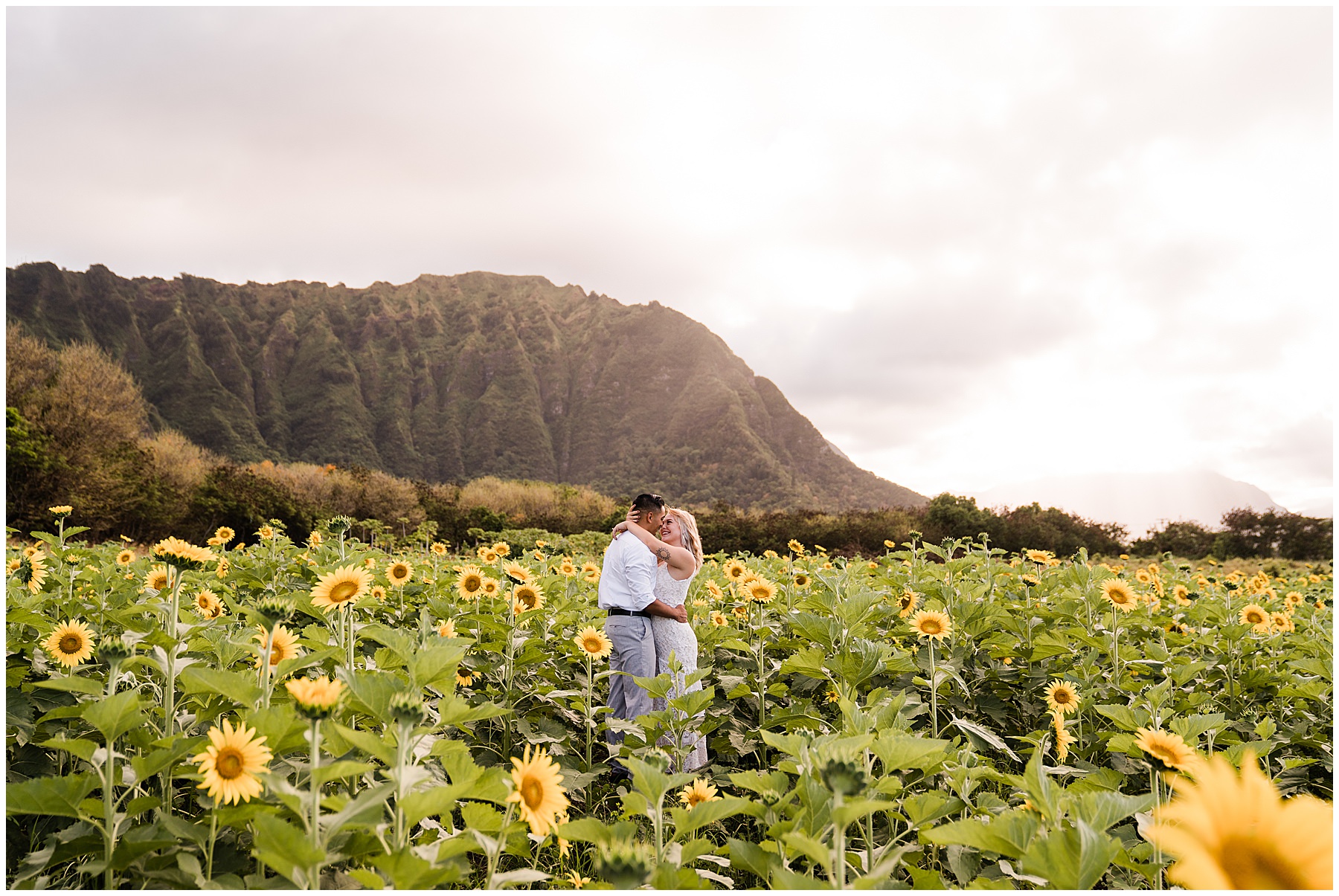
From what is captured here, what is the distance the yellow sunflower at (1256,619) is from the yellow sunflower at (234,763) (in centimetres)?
541

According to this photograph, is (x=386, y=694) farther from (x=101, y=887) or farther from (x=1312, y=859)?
(x=1312, y=859)

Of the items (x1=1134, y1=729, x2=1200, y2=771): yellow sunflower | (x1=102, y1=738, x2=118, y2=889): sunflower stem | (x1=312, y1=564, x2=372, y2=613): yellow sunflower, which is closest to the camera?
(x1=102, y1=738, x2=118, y2=889): sunflower stem

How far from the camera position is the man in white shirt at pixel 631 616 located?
4176mm

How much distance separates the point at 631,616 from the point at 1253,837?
3620 millimetres

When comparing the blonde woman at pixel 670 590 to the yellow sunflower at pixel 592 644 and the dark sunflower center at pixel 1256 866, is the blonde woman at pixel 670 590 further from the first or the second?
the dark sunflower center at pixel 1256 866

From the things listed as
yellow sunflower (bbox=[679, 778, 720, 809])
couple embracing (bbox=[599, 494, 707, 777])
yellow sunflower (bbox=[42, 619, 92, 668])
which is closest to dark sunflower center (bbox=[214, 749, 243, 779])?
yellow sunflower (bbox=[42, 619, 92, 668])

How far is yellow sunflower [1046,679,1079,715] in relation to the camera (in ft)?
10.3

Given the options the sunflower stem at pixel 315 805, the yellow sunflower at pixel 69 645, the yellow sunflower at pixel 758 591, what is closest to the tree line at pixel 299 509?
the yellow sunflower at pixel 758 591

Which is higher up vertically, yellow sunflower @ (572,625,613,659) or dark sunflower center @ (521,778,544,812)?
dark sunflower center @ (521,778,544,812)

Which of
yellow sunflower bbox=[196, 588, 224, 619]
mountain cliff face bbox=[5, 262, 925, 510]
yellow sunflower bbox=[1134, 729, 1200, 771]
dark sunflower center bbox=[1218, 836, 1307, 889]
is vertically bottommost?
yellow sunflower bbox=[196, 588, 224, 619]

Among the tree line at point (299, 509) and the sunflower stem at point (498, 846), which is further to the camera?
the tree line at point (299, 509)

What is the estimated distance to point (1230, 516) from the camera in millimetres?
19938

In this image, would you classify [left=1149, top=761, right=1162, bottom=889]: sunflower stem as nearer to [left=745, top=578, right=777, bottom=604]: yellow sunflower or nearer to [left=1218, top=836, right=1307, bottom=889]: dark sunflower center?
[left=1218, top=836, right=1307, bottom=889]: dark sunflower center

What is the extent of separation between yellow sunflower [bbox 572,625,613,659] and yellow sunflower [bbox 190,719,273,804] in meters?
2.17
